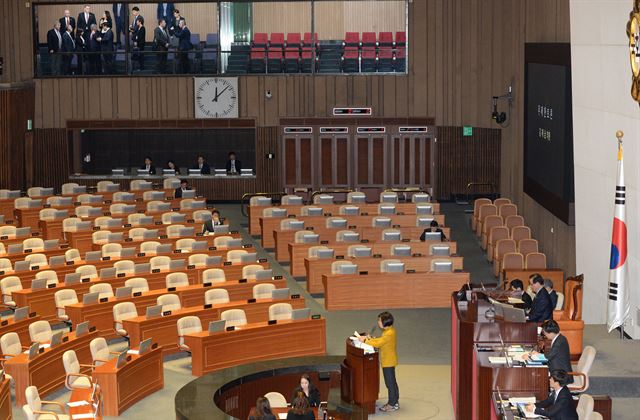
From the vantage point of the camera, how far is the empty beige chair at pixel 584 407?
1236 centimetres

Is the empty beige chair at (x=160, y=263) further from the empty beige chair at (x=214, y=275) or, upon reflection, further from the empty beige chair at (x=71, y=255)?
the empty beige chair at (x=71, y=255)

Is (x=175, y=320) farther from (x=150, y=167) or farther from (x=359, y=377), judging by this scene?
(x=150, y=167)

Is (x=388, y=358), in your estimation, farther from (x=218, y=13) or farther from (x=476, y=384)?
(x=218, y=13)

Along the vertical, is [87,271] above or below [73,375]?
above

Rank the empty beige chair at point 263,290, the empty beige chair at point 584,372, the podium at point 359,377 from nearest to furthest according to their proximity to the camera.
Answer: the empty beige chair at point 584,372 → the podium at point 359,377 → the empty beige chair at point 263,290

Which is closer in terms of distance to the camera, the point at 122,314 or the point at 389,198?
the point at 122,314

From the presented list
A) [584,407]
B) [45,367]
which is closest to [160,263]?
[45,367]

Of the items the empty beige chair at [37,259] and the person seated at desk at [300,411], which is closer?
the person seated at desk at [300,411]

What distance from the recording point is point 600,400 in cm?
1302

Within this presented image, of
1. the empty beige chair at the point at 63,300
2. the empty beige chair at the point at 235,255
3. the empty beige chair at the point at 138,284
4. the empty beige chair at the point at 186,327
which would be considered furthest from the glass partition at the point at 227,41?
the empty beige chair at the point at 186,327

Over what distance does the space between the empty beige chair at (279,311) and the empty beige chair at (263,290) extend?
45.4 inches

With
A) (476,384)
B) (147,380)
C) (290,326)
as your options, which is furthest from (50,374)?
(476,384)

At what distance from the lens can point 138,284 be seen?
20.3 metres

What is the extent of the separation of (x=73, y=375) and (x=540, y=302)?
19.9ft
